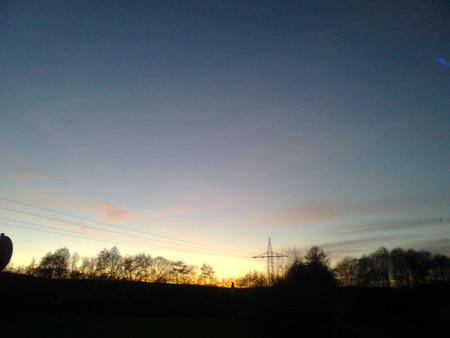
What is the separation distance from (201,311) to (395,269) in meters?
60.1

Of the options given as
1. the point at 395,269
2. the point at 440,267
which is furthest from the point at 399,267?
the point at 440,267

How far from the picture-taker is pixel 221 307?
3316 cm

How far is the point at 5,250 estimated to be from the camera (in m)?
7.55

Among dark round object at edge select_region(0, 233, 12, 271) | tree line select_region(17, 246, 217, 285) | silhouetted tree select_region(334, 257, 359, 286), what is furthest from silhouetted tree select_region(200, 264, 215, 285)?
dark round object at edge select_region(0, 233, 12, 271)

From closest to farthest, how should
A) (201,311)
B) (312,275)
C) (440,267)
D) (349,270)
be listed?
(312,275) → (201,311) → (440,267) → (349,270)

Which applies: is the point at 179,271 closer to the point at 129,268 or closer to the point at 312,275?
the point at 129,268

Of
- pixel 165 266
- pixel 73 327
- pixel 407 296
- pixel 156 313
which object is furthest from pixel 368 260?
pixel 73 327

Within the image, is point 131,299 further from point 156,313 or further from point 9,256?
point 9,256

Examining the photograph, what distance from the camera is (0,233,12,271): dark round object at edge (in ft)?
23.8

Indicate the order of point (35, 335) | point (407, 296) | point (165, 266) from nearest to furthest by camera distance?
point (35, 335)
point (407, 296)
point (165, 266)

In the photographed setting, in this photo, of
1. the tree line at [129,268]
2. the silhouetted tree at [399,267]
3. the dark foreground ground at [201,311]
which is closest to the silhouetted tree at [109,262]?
the tree line at [129,268]

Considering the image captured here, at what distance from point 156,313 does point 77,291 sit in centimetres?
863

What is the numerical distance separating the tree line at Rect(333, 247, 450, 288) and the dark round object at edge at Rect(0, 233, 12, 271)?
56.0m

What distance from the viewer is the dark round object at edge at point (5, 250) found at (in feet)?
23.8
